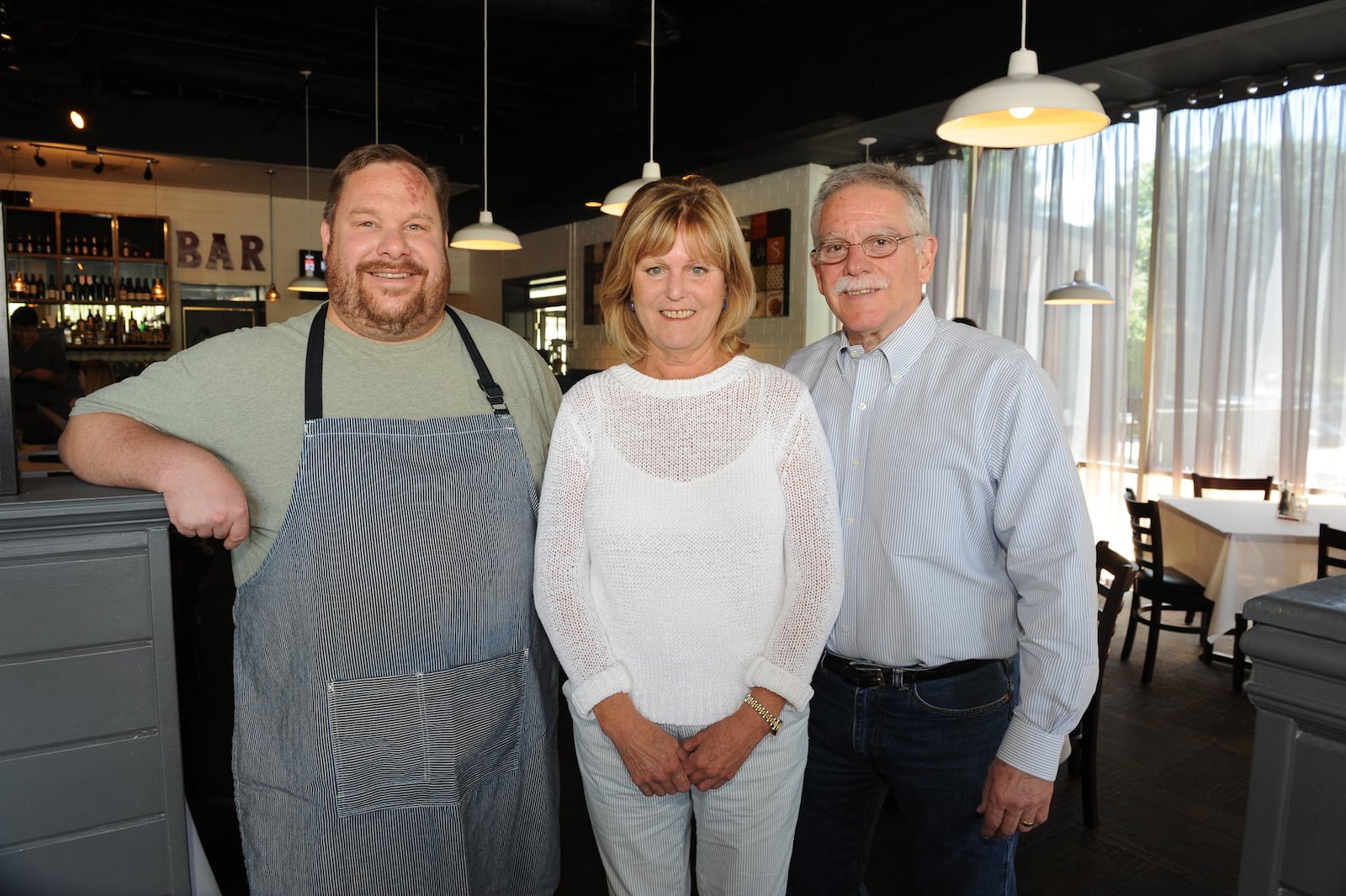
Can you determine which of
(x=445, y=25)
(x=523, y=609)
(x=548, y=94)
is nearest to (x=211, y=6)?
(x=445, y=25)

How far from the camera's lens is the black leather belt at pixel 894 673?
5.57ft

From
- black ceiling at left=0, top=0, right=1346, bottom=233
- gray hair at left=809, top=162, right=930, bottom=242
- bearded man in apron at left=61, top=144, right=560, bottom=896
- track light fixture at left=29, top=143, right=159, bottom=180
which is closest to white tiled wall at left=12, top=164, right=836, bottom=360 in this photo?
black ceiling at left=0, top=0, right=1346, bottom=233

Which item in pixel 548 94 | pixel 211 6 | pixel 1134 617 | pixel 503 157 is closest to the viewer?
pixel 1134 617

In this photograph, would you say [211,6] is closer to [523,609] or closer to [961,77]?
[961,77]

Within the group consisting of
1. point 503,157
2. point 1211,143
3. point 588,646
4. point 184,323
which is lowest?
point 588,646

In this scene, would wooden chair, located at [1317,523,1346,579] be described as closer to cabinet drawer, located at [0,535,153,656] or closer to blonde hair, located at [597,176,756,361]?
blonde hair, located at [597,176,756,361]

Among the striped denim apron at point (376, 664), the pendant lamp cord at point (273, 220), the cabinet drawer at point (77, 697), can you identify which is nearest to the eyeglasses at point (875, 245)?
the striped denim apron at point (376, 664)

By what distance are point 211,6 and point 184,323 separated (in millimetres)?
4957

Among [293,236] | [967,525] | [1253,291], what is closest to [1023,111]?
[967,525]

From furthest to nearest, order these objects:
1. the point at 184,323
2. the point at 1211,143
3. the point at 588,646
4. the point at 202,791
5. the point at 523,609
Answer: the point at 184,323 → the point at 1211,143 → the point at 202,791 → the point at 523,609 → the point at 588,646

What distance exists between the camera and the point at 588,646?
61.0 inches

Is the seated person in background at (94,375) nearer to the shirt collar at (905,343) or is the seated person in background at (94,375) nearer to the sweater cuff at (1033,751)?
the shirt collar at (905,343)

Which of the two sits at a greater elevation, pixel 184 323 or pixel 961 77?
pixel 961 77

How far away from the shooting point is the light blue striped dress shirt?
161 centimetres
